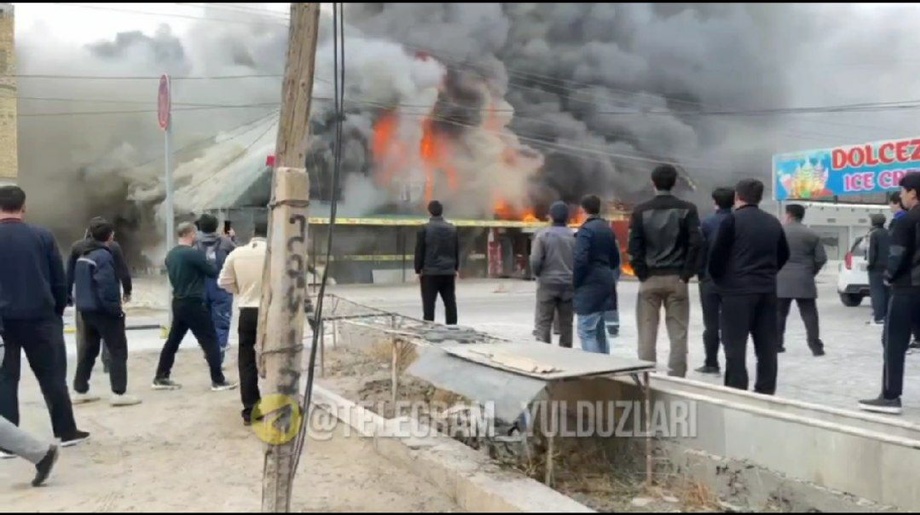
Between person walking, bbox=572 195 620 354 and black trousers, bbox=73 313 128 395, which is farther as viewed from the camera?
person walking, bbox=572 195 620 354

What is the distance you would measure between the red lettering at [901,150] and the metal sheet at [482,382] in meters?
11.0

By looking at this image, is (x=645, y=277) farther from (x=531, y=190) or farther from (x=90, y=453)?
→ (x=531, y=190)

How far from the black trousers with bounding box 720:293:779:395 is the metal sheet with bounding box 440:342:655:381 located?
119 cm

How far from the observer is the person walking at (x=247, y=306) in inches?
194

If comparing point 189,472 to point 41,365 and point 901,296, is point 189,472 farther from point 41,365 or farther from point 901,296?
point 901,296

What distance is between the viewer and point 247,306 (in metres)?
4.95

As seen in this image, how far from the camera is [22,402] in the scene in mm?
5844

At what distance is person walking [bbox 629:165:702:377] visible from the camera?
16.5ft

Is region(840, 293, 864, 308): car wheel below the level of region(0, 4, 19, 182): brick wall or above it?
below

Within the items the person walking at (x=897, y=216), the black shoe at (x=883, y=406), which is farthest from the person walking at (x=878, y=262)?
the black shoe at (x=883, y=406)

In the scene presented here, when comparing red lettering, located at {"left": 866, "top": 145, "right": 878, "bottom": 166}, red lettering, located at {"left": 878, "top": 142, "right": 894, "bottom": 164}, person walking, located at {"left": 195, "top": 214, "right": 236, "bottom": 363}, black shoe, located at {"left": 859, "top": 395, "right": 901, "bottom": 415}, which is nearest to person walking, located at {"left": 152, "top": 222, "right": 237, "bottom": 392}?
person walking, located at {"left": 195, "top": 214, "right": 236, "bottom": 363}

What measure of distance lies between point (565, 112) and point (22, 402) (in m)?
20.9

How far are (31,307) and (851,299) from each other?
1281 cm

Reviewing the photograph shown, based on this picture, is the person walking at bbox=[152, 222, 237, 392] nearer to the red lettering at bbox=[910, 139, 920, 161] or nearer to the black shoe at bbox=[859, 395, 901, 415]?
the black shoe at bbox=[859, 395, 901, 415]
